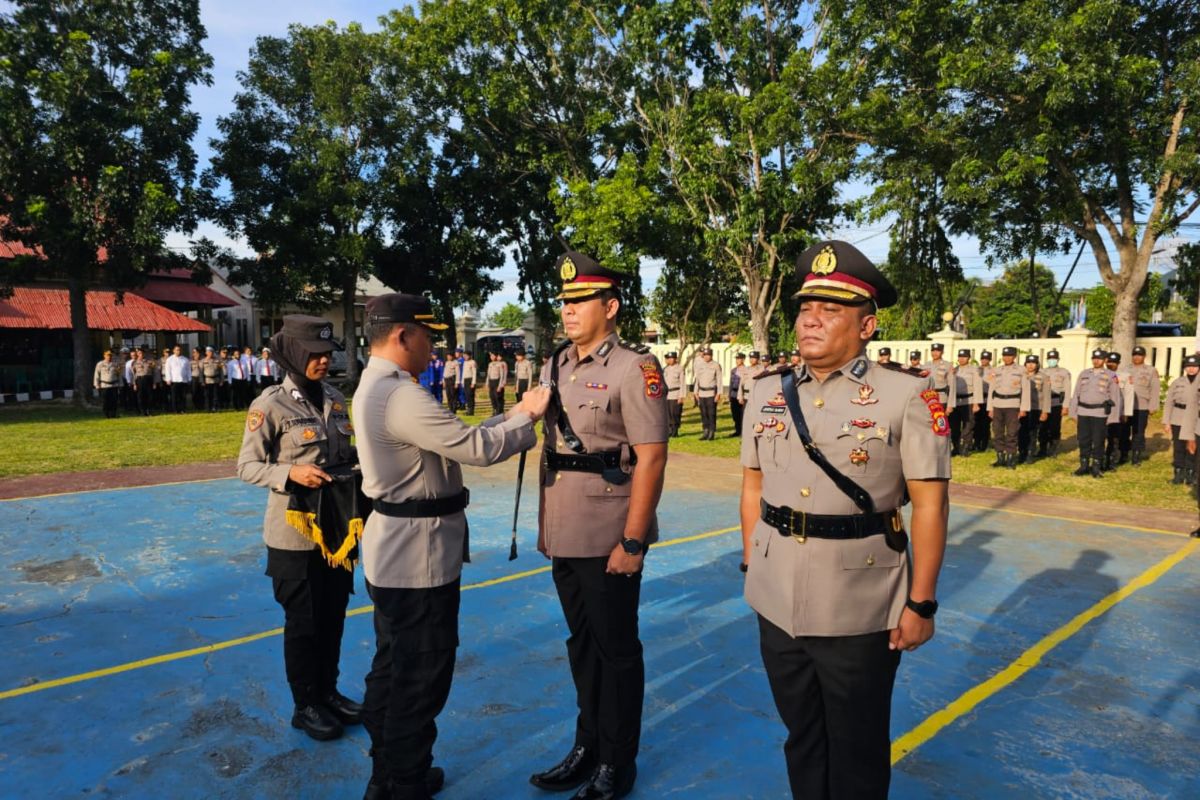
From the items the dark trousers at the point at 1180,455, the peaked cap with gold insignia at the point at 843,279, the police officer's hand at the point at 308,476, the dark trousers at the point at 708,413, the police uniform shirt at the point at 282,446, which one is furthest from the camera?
the dark trousers at the point at 708,413

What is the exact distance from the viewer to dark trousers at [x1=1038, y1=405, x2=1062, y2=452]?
1261cm

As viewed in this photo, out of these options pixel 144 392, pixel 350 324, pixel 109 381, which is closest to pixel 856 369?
pixel 109 381

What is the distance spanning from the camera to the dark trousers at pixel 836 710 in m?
2.26

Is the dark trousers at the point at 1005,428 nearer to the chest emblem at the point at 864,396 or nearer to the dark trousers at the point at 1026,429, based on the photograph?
the dark trousers at the point at 1026,429

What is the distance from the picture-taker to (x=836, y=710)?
2275 millimetres

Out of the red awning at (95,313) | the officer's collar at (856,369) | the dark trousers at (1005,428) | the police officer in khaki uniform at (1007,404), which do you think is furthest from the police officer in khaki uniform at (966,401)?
the red awning at (95,313)

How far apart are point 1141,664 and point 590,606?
3.40 meters

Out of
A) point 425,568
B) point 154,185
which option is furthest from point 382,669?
point 154,185

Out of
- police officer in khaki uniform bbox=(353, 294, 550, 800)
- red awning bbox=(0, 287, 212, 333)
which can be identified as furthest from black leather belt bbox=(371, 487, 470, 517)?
red awning bbox=(0, 287, 212, 333)

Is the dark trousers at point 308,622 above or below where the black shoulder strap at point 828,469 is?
below

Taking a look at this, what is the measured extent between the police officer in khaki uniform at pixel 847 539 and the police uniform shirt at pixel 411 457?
41.2 inches

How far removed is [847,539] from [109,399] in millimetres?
21380

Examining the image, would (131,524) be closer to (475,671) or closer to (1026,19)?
(475,671)

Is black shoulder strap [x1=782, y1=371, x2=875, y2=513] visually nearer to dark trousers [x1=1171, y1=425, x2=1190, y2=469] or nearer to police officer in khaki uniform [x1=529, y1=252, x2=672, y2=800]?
police officer in khaki uniform [x1=529, y1=252, x2=672, y2=800]
